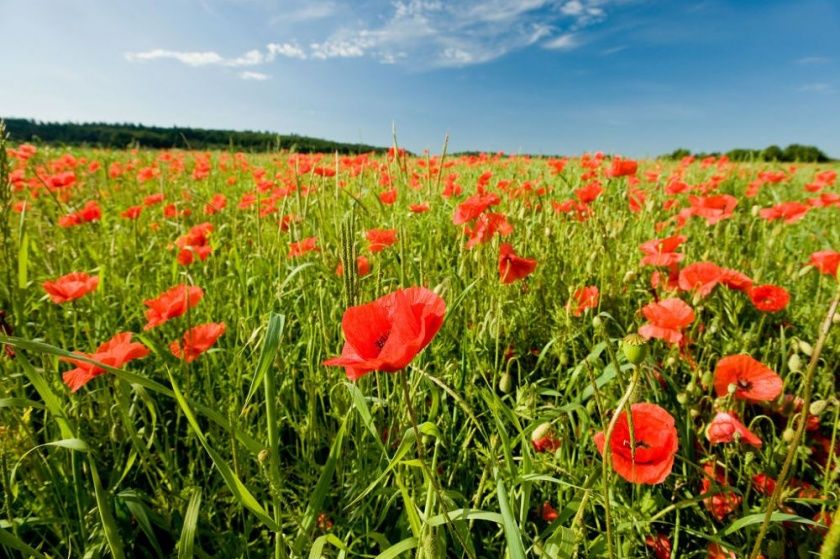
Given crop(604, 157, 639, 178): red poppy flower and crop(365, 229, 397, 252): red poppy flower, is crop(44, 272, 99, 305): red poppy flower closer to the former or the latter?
crop(365, 229, 397, 252): red poppy flower

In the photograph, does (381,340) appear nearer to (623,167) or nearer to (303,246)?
(303,246)

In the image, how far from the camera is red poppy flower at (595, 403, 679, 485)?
2.40 feet

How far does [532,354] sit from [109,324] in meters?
1.62

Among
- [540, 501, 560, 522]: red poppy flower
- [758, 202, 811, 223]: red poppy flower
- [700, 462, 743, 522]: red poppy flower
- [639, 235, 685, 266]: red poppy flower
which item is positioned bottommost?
[540, 501, 560, 522]: red poppy flower

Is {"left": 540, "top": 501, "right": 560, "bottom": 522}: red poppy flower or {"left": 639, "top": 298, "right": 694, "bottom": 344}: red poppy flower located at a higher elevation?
{"left": 639, "top": 298, "right": 694, "bottom": 344}: red poppy flower

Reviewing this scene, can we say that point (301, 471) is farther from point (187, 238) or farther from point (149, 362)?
point (187, 238)

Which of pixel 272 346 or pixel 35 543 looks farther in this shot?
pixel 35 543

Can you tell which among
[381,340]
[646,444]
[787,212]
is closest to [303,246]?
[381,340]

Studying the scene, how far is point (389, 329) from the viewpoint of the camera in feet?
2.60

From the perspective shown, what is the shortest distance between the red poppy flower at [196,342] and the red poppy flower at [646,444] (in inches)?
35.2

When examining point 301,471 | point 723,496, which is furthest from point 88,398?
point 723,496

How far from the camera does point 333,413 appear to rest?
1271 mm

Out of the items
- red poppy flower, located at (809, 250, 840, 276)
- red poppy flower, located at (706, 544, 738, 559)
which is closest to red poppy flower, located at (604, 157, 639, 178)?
red poppy flower, located at (809, 250, 840, 276)

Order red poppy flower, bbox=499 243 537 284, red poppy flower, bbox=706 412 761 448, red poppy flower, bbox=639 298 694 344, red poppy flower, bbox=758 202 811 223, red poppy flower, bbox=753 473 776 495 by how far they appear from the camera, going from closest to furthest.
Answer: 1. red poppy flower, bbox=706 412 761 448
2. red poppy flower, bbox=753 473 776 495
3. red poppy flower, bbox=639 298 694 344
4. red poppy flower, bbox=499 243 537 284
5. red poppy flower, bbox=758 202 811 223
